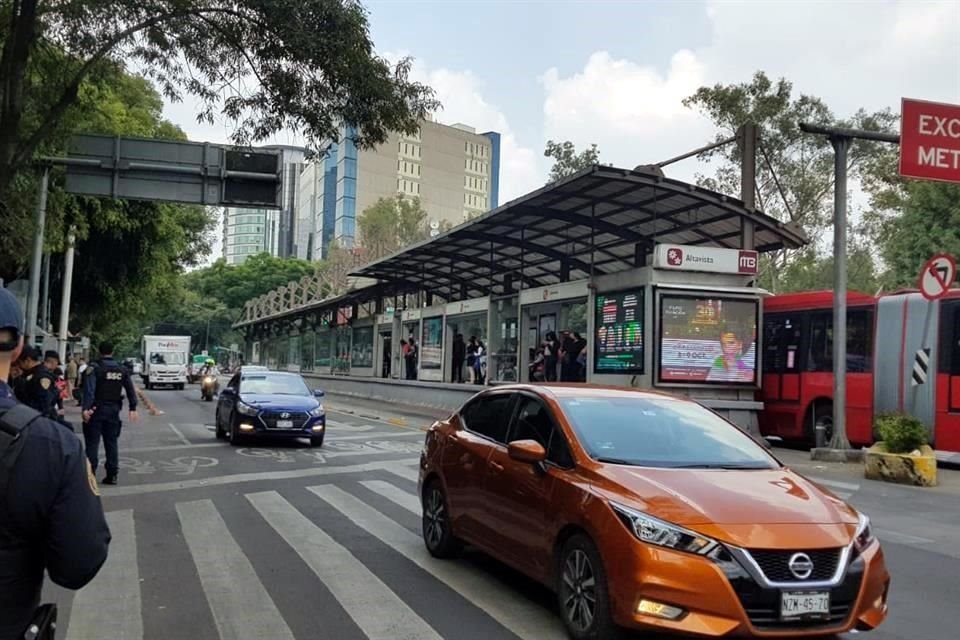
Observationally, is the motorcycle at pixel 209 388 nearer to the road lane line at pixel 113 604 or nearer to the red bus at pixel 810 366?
the red bus at pixel 810 366

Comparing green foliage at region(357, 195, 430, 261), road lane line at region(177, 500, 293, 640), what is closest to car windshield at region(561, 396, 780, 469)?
road lane line at region(177, 500, 293, 640)

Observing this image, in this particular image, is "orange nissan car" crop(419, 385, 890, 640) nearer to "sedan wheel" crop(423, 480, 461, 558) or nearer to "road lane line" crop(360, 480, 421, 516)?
"sedan wheel" crop(423, 480, 461, 558)

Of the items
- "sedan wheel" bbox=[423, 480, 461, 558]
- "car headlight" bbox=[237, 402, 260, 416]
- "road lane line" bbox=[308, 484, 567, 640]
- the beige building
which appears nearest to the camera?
"road lane line" bbox=[308, 484, 567, 640]

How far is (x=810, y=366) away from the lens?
19.0 meters

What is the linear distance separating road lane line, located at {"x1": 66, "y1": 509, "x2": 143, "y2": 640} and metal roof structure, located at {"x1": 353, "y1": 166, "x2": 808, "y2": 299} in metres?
11.8

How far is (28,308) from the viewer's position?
1938 centimetres

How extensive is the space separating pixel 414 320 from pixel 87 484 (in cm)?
3347

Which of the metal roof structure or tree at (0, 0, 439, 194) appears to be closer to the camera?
tree at (0, 0, 439, 194)

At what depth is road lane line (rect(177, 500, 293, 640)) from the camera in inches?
218

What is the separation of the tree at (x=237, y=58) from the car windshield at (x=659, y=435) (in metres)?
8.05

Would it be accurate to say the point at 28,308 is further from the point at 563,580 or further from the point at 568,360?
the point at 563,580

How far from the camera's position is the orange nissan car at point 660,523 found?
4645 millimetres

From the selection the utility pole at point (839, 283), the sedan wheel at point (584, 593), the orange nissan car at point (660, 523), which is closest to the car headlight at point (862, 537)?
the orange nissan car at point (660, 523)

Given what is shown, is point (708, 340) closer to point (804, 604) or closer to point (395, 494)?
point (395, 494)
